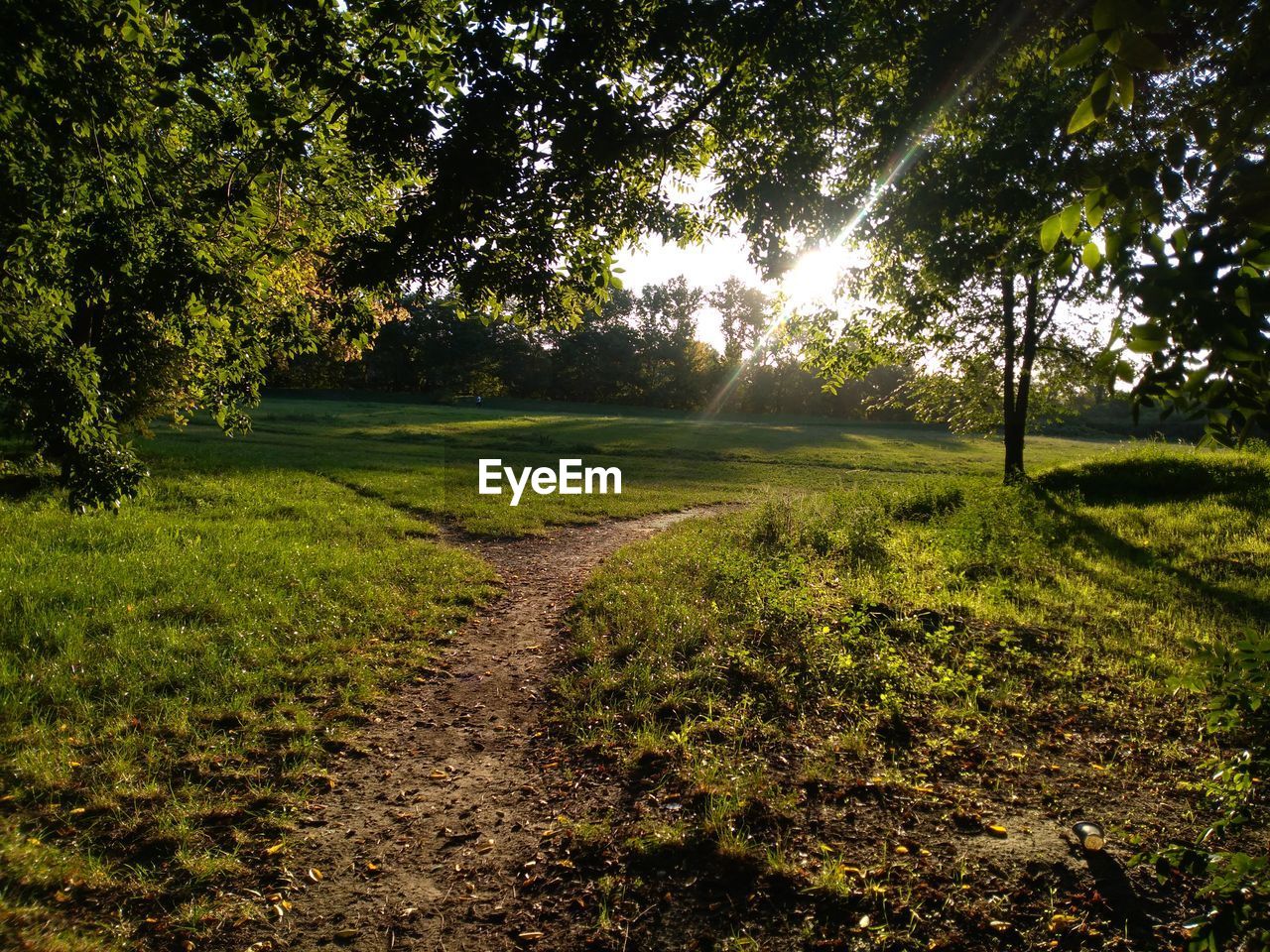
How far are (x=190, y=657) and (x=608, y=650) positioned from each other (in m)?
4.41

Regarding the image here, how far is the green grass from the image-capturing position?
13.2 ft

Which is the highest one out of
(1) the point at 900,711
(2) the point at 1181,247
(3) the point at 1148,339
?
(2) the point at 1181,247

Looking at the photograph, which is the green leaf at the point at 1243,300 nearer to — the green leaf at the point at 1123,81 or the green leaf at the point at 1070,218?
the green leaf at the point at 1070,218

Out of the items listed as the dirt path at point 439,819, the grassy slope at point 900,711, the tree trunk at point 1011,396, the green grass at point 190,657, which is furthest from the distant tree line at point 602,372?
the dirt path at point 439,819

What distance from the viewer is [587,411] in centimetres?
6431

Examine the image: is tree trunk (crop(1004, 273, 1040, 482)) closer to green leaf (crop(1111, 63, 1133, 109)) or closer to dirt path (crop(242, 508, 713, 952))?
dirt path (crop(242, 508, 713, 952))

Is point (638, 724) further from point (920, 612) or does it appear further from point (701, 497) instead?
point (701, 497)

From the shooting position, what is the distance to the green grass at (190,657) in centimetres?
404

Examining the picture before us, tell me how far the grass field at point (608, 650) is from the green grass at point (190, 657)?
27 mm

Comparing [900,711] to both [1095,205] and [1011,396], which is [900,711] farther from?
[1011,396]

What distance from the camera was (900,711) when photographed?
5777mm

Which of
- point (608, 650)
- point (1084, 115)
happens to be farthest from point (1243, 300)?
point (608, 650)

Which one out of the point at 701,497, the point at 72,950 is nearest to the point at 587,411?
the point at 701,497

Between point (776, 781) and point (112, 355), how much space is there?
14625 mm
